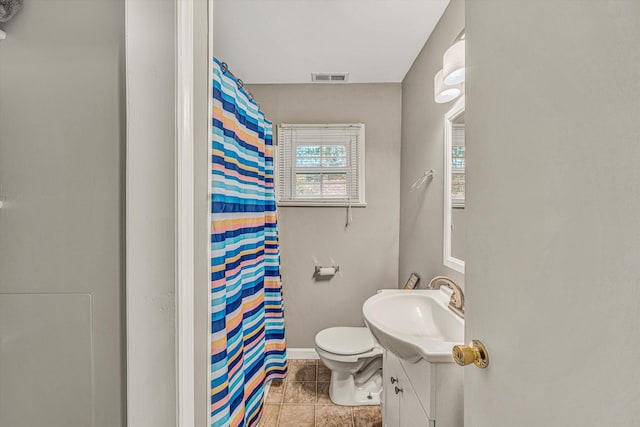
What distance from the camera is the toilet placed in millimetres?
1898

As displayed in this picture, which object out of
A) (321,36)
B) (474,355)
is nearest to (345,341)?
(474,355)

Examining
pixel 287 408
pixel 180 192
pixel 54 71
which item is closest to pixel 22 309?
pixel 180 192

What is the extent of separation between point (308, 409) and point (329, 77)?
238 centimetres

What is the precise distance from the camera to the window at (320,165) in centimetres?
251

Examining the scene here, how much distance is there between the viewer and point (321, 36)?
73.6 inches

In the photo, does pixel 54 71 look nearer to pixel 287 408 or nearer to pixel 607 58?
pixel 607 58

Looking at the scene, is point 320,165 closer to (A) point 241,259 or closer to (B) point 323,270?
(B) point 323,270

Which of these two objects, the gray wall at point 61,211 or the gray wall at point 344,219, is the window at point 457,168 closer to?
the gray wall at point 344,219

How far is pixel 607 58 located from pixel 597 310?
0.28 m

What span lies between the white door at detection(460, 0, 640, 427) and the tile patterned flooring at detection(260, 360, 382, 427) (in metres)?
1.49

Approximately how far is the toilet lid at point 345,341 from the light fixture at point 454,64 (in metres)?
1.60

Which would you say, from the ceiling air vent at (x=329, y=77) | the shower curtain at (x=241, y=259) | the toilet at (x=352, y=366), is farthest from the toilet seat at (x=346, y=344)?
the ceiling air vent at (x=329, y=77)

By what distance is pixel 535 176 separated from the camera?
44 cm

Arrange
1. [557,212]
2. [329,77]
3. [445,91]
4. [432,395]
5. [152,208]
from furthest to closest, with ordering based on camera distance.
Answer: [329,77], [445,91], [432,395], [152,208], [557,212]
